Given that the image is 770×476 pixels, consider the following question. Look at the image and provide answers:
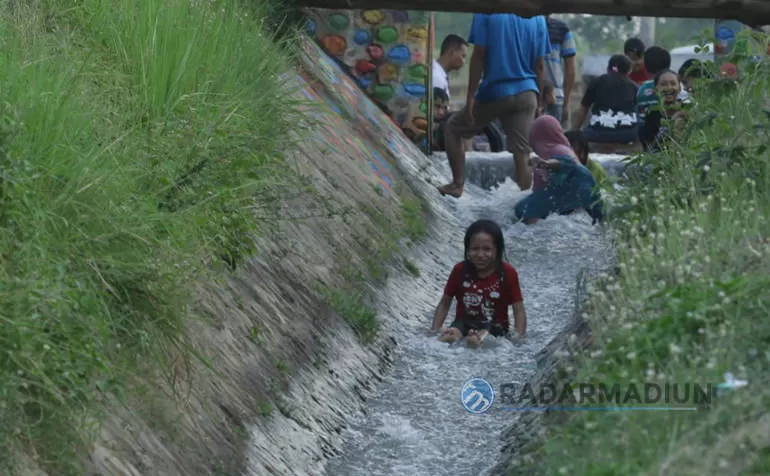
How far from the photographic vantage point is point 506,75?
43.9 feet

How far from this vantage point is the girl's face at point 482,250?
9.60m

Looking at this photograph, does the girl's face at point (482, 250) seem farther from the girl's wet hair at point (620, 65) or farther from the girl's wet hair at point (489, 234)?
the girl's wet hair at point (620, 65)

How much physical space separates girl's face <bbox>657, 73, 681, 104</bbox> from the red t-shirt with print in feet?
9.90

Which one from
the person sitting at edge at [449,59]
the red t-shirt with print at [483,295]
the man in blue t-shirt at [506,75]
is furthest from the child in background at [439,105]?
the red t-shirt with print at [483,295]

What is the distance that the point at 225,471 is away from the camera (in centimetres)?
584

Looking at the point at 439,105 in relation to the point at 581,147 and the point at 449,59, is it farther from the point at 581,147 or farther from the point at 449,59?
the point at 581,147

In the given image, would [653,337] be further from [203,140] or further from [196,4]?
[196,4]

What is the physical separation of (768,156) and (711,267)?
6.23ft

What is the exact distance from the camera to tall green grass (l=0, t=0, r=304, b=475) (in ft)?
16.3

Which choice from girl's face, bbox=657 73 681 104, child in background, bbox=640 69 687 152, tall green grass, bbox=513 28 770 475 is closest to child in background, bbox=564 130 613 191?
child in background, bbox=640 69 687 152

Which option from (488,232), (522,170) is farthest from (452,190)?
(488,232)

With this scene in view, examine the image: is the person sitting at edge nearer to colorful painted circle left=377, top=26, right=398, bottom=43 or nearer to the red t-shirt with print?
colorful painted circle left=377, top=26, right=398, bottom=43

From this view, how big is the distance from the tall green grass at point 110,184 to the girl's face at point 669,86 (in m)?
4.18

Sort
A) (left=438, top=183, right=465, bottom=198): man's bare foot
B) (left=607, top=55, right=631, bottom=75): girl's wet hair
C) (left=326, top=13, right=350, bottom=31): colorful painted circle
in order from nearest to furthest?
(left=438, top=183, right=465, bottom=198): man's bare foot
(left=326, top=13, right=350, bottom=31): colorful painted circle
(left=607, top=55, right=631, bottom=75): girl's wet hair
